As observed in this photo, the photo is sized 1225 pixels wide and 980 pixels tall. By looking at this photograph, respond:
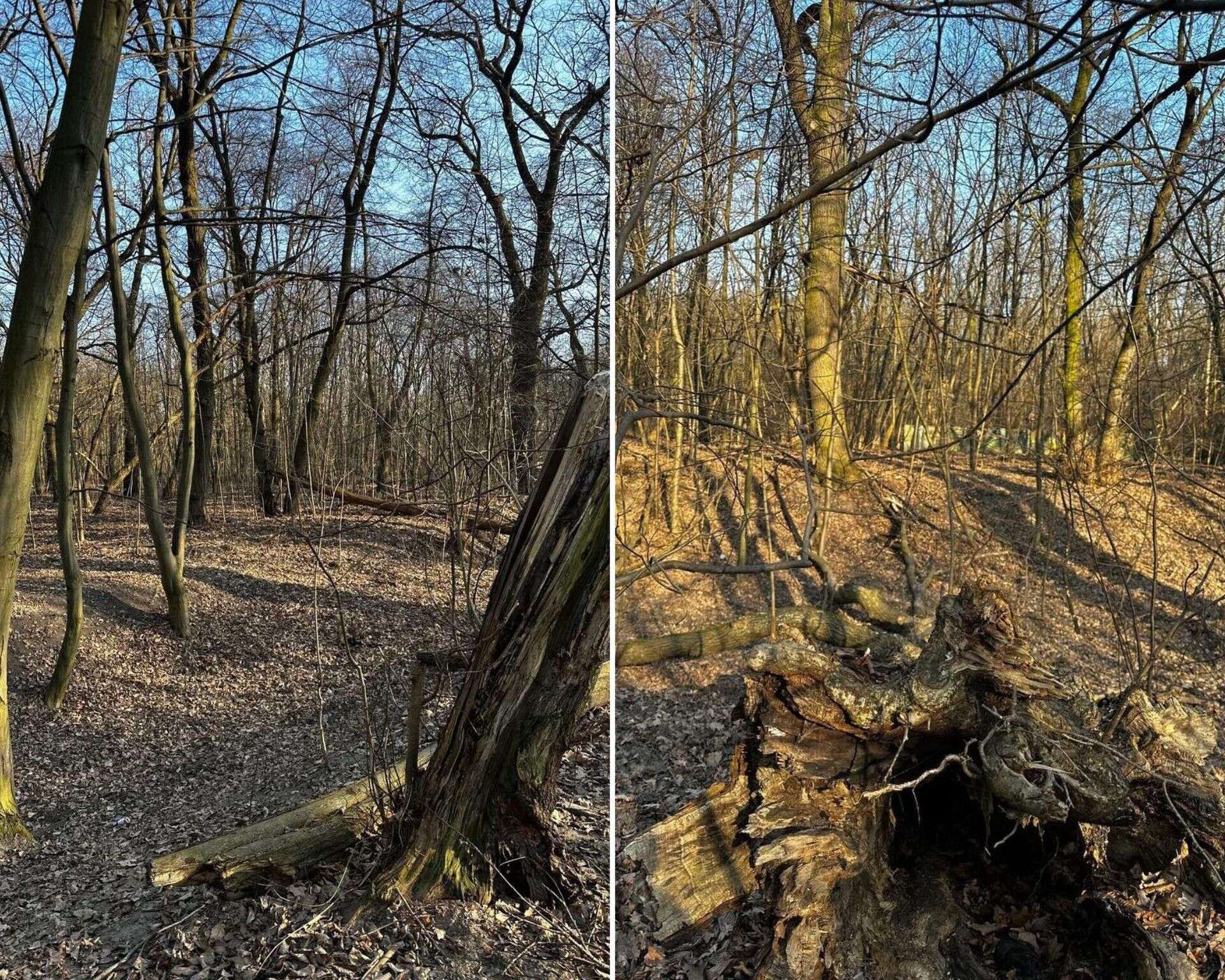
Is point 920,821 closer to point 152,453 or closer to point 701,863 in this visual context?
point 701,863

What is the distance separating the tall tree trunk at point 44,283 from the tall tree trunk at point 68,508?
17 millimetres

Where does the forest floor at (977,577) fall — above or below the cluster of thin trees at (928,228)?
below

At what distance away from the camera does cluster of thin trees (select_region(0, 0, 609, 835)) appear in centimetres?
105

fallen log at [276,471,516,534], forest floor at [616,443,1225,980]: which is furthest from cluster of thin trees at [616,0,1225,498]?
fallen log at [276,471,516,534]

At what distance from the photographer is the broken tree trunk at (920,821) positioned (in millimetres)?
1042

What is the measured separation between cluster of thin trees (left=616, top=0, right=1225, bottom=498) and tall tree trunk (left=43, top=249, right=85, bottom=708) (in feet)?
2.80

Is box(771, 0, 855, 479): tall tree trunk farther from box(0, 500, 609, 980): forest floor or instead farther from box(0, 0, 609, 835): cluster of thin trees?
box(0, 500, 609, 980): forest floor

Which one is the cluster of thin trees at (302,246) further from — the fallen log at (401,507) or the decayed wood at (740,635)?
the decayed wood at (740,635)

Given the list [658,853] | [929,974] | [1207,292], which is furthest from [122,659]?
[1207,292]

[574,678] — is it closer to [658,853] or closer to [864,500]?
[658,853]

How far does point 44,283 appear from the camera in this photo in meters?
1.17

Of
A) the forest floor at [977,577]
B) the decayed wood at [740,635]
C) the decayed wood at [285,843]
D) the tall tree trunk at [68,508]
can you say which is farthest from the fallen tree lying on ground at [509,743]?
the decayed wood at [740,635]

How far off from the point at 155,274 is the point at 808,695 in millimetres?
1128

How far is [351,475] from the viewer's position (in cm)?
110
